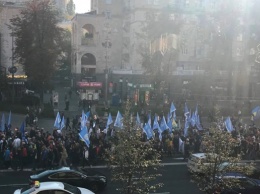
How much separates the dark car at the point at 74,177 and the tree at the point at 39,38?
2915cm

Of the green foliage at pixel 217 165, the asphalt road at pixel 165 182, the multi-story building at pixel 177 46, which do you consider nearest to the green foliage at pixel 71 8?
the multi-story building at pixel 177 46

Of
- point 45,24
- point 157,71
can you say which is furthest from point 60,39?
point 157,71

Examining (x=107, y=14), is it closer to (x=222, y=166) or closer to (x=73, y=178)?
(x=73, y=178)

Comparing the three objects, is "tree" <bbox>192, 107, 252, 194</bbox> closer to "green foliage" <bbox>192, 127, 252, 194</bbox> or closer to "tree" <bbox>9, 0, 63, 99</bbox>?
"green foliage" <bbox>192, 127, 252, 194</bbox>

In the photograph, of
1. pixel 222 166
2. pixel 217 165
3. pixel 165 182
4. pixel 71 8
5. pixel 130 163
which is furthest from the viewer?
pixel 71 8

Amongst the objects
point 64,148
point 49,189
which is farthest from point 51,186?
point 64,148

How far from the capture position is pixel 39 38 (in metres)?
45.8

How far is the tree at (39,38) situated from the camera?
45.4 meters

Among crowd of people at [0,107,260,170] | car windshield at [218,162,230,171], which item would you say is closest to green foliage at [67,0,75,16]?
Answer: crowd of people at [0,107,260,170]

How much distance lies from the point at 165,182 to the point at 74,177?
16.9 ft

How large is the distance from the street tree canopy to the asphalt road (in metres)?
25.2

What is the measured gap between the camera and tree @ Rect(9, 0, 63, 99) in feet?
149

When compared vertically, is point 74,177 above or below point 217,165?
below

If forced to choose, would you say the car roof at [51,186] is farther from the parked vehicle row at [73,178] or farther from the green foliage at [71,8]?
the green foliage at [71,8]
